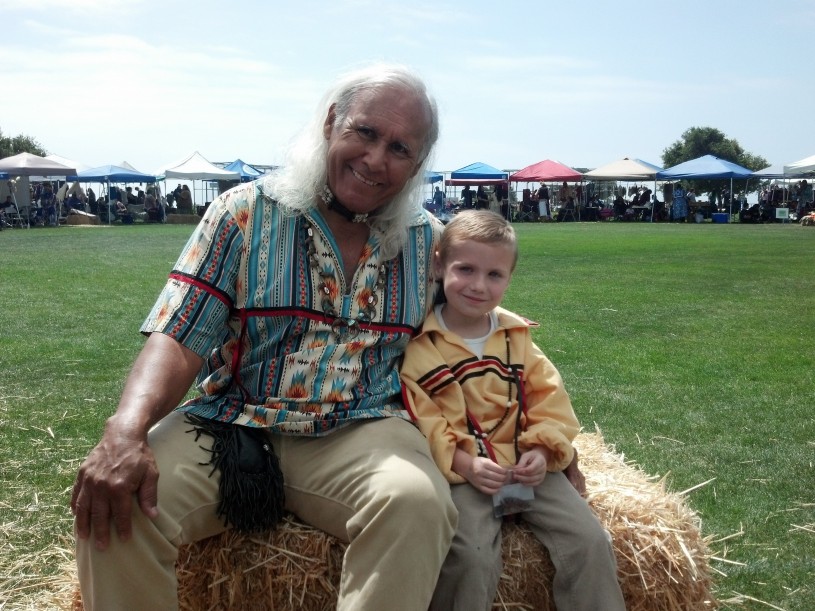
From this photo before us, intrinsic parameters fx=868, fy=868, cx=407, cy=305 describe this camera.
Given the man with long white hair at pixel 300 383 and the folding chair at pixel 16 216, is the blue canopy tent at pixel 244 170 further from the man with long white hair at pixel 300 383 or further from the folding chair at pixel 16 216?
the man with long white hair at pixel 300 383

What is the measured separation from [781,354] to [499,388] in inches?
227

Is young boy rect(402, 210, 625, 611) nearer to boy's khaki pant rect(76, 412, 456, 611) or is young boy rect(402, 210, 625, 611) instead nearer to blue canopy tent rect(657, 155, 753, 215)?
boy's khaki pant rect(76, 412, 456, 611)

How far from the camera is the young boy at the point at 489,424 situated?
2.71 meters

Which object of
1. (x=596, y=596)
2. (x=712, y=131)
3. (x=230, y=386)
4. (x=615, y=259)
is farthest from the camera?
(x=712, y=131)

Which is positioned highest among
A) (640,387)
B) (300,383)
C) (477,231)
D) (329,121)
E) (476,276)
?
(329,121)

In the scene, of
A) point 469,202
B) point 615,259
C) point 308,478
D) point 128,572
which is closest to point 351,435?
point 308,478

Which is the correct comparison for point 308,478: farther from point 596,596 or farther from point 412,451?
point 596,596

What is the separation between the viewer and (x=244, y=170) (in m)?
41.3

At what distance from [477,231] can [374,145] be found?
1.57ft

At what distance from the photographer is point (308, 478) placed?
9.06ft

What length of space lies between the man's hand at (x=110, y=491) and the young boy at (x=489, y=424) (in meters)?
0.93

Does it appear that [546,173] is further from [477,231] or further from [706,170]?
[477,231]

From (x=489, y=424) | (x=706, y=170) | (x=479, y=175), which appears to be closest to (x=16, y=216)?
(x=479, y=175)

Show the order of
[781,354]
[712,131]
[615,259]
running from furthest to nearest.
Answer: [712,131] → [615,259] → [781,354]
